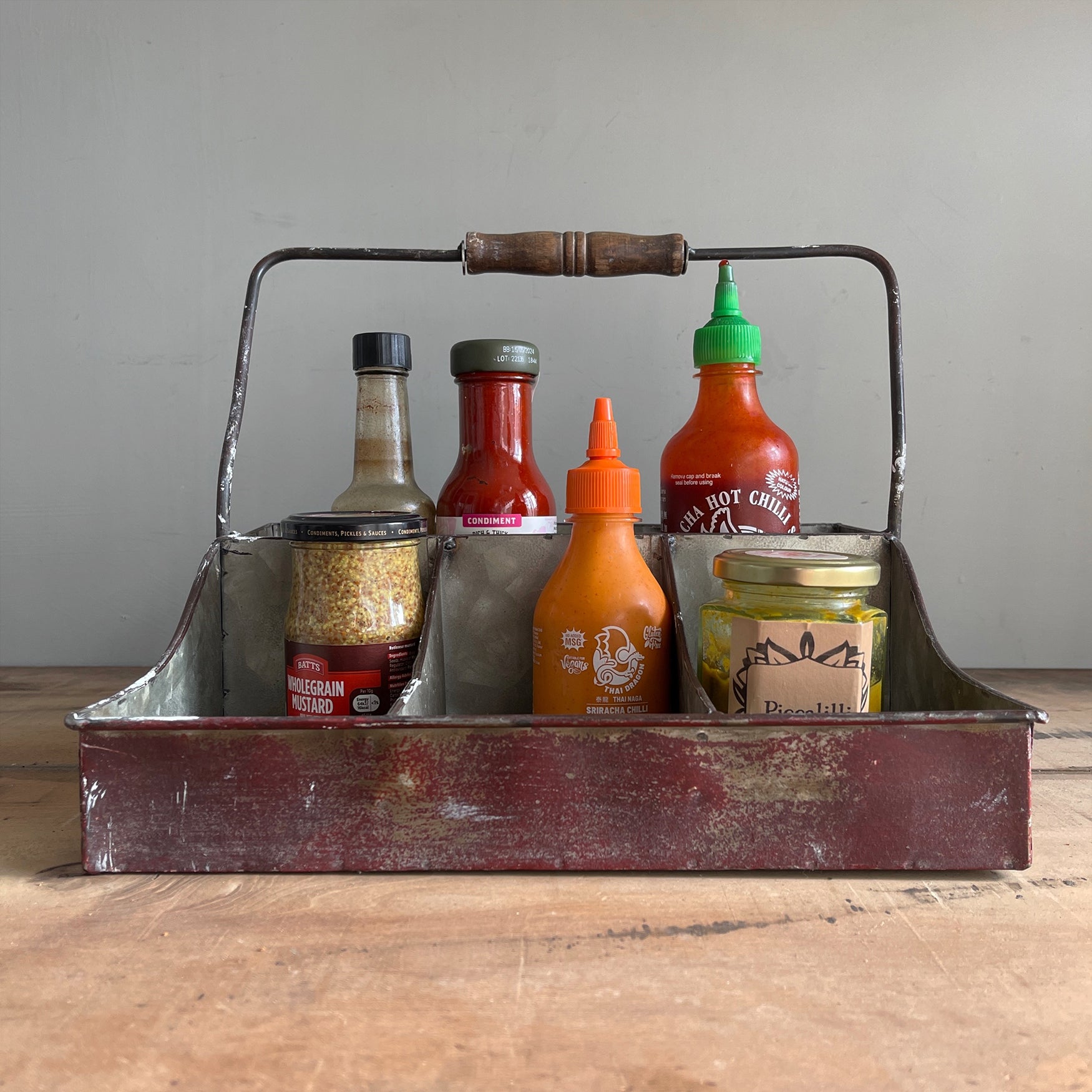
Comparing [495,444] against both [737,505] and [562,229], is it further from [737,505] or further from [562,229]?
[562,229]

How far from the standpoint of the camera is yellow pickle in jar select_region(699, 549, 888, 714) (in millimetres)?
496

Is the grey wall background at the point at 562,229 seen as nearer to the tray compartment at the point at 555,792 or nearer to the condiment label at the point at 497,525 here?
the condiment label at the point at 497,525

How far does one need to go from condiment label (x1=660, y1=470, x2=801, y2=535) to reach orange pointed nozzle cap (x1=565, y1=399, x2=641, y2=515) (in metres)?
0.10

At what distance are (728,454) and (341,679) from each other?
33 centimetres

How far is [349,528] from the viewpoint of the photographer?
53 centimetres

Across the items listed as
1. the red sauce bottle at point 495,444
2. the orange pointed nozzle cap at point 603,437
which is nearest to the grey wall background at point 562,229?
the red sauce bottle at point 495,444

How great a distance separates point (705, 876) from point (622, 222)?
709 millimetres

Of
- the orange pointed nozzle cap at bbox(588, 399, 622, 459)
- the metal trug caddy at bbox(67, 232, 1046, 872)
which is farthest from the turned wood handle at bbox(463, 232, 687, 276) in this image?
the metal trug caddy at bbox(67, 232, 1046, 872)

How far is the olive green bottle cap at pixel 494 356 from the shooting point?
0.69 meters

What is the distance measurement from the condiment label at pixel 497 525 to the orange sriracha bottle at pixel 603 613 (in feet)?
0.26

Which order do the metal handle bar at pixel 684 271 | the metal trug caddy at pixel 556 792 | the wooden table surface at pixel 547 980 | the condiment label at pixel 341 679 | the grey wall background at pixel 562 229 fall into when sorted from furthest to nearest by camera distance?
1. the grey wall background at pixel 562 229
2. the metal handle bar at pixel 684 271
3. the condiment label at pixel 341 679
4. the metal trug caddy at pixel 556 792
5. the wooden table surface at pixel 547 980

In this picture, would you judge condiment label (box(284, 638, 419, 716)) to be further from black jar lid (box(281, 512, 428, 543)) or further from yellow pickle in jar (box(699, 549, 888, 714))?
yellow pickle in jar (box(699, 549, 888, 714))

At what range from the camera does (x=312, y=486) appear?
977 millimetres

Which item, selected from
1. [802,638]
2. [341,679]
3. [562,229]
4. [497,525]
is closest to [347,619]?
[341,679]
